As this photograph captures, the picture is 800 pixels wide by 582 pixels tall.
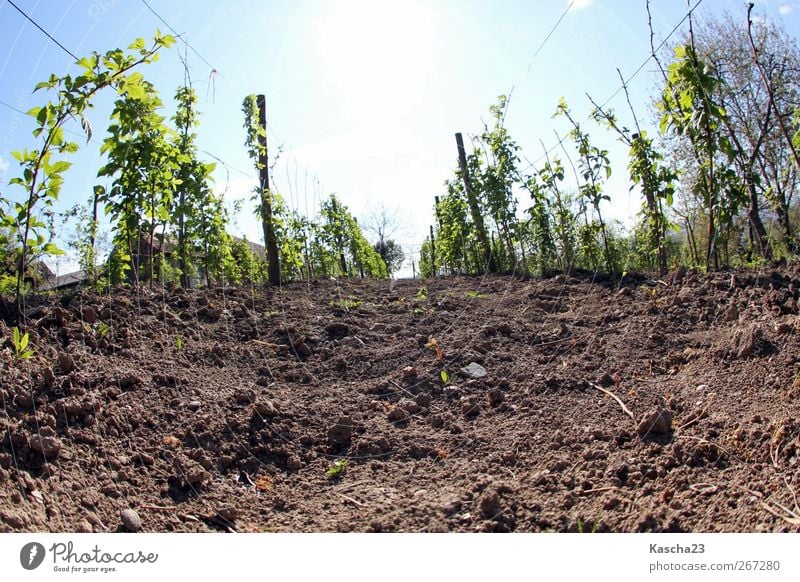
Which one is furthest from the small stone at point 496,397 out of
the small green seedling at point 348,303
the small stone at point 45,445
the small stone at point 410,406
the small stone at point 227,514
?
the small stone at point 45,445

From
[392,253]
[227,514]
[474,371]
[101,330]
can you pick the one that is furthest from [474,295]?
[392,253]

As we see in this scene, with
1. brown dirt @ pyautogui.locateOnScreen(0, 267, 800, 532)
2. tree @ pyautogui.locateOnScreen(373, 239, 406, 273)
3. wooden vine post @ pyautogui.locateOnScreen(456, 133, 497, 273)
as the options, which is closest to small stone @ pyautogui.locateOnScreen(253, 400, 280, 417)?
brown dirt @ pyautogui.locateOnScreen(0, 267, 800, 532)

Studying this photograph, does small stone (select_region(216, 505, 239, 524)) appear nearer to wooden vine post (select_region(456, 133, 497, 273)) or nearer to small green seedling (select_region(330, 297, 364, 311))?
small green seedling (select_region(330, 297, 364, 311))

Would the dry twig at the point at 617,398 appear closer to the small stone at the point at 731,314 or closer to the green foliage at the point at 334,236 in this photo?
the small stone at the point at 731,314

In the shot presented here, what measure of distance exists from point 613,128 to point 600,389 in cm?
368

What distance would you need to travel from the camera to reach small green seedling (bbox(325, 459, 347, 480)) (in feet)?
10.3

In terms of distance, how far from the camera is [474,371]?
4.11 m

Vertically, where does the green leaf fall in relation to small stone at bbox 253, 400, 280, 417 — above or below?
above

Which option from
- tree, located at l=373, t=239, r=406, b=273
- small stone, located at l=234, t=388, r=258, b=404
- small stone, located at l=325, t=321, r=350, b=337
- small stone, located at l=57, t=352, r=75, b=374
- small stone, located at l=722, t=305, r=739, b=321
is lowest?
small stone, located at l=234, t=388, r=258, b=404

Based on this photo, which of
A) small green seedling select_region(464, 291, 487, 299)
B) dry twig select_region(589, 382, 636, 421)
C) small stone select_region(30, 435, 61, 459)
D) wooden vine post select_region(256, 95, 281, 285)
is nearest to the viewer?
small stone select_region(30, 435, 61, 459)

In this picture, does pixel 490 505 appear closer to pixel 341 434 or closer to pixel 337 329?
pixel 341 434
